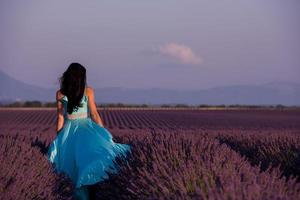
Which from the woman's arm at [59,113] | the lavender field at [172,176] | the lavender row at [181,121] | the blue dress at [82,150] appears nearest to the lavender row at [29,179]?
the lavender field at [172,176]

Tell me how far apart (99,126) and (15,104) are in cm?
8151

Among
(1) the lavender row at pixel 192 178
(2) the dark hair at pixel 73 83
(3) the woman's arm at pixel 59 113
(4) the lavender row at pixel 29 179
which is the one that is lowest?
(4) the lavender row at pixel 29 179

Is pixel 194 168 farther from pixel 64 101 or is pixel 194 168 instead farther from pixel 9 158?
pixel 64 101

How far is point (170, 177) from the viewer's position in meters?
5.46

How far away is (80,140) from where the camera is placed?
8.55 m

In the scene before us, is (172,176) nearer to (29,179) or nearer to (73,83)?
(29,179)

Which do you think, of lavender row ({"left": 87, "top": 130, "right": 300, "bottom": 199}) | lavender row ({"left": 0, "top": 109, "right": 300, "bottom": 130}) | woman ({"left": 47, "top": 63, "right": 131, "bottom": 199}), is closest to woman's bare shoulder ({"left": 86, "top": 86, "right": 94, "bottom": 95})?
woman ({"left": 47, "top": 63, "right": 131, "bottom": 199})

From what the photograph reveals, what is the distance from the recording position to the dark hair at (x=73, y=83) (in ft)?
25.9

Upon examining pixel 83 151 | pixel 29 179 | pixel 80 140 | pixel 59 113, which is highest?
pixel 59 113

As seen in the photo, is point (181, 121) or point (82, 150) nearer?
→ point (82, 150)

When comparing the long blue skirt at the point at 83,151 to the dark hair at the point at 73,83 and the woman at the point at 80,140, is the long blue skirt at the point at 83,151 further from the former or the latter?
the dark hair at the point at 73,83

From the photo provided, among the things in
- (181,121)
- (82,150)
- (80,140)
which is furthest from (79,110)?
(181,121)

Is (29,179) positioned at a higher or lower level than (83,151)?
lower

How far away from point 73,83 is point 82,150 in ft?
3.13
